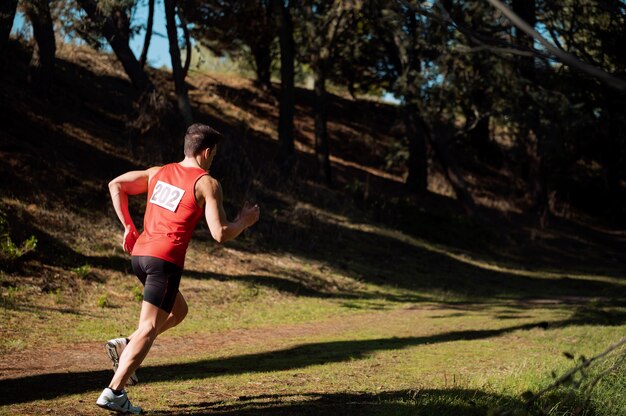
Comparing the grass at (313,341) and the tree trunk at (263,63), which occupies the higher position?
the tree trunk at (263,63)

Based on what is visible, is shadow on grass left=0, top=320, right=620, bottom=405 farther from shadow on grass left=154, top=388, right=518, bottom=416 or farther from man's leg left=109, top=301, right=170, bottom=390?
shadow on grass left=154, top=388, right=518, bottom=416

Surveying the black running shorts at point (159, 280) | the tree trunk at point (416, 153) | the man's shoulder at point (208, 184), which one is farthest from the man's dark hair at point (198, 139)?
the tree trunk at point (416, 153)

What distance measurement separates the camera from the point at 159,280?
5.63 metres

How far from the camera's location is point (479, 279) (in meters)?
20.4

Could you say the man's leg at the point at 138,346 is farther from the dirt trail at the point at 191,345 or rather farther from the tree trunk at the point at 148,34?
the tree trunk at the point at 148,34

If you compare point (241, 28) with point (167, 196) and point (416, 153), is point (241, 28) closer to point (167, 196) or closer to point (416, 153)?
point (416, 153)

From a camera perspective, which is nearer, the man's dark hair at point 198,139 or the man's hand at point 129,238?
the man's dark hair at point 198,139

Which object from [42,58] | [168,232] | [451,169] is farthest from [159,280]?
[451,169]

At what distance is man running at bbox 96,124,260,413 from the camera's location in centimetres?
560

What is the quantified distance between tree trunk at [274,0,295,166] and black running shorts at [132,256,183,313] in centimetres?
1830

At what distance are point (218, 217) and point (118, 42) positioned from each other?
14848mm

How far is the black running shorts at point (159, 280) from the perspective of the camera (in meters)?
5.63

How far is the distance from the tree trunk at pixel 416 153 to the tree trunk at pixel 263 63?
7144 millimetres

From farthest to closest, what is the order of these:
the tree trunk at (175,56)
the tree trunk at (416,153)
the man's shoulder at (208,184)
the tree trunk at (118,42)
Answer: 1. the tree trunk at (416,153)
2. the tree trunk at (175,56)
3. the tree trunk at (118,42)
4. the man's shoulder at (208,184)
